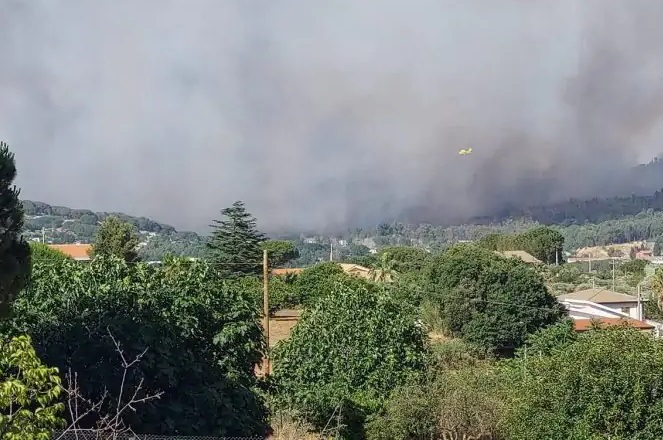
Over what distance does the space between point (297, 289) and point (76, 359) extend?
37904 millimetres

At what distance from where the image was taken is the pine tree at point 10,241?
803 cm

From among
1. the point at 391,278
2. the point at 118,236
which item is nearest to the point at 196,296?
the point at 118,236

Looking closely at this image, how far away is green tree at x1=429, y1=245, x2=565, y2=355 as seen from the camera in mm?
40344

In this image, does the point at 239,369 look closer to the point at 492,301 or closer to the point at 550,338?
the point at 550,338

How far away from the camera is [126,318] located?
1185 cm

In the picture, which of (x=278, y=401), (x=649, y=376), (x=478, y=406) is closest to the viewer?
(x=649, y=376)

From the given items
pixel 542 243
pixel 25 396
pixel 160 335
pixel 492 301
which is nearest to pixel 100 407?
pixel 160 335

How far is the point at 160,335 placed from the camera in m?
11.9

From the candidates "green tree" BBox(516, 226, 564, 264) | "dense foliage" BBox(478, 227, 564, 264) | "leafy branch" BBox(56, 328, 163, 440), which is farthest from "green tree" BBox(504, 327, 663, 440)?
"green tree" BBox(516, 226, 564, 264)

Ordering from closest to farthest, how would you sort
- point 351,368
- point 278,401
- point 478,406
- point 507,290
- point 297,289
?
point 478,406, point 278,401, point 351,368, point 507,290, point 297,289

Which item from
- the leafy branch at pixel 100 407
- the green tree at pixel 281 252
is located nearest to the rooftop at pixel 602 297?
the green tree at pixel 281 252

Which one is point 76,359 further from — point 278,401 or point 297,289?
point 297,289

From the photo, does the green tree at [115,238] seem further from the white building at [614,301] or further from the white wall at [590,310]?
the white building at [614,301]

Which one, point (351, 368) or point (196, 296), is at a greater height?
point (196, 296)
